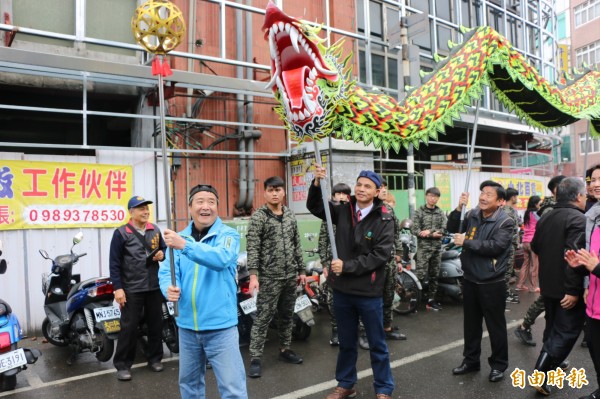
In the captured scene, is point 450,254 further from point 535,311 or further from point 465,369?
point 465,369

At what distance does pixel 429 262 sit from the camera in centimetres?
739

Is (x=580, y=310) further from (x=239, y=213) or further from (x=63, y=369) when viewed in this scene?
(x=239, y=213)

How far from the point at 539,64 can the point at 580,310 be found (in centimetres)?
1381

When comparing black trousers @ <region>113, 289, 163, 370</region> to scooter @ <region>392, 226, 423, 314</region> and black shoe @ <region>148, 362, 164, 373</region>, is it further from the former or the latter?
scooter @ <region>392, 226, 423, 314</region>

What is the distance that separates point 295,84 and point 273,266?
79.0 inches

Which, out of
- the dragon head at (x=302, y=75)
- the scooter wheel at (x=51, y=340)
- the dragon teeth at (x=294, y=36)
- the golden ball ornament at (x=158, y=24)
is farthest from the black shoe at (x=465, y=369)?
the scooter wheel at (x=51, y=340)

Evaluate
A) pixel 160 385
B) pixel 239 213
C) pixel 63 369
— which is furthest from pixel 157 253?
pixel 239 213

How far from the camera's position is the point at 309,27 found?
3.69 meters

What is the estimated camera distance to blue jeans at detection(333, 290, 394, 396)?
3.81 metres

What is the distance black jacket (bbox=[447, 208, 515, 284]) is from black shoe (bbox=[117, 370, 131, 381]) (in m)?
3.41

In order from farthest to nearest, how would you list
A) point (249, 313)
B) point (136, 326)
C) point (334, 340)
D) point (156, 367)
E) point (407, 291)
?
point (407, 291) < point (334, 340) < point (249, 313) < point (156, 367) < point (136, 326)

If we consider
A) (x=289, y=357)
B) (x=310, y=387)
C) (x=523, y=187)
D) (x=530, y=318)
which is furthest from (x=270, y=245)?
(x=523, y=187)

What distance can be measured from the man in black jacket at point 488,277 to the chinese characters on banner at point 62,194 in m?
5.01

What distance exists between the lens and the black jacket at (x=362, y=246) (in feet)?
12.4
